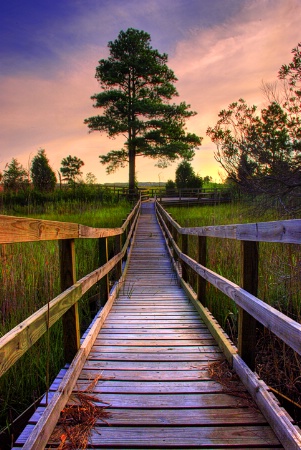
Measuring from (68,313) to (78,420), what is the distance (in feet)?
2.54

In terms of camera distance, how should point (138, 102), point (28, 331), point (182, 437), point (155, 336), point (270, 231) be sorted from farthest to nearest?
point (138, 102) → point (155, 336) → point (270, 231) → point (182, 437) → point (28, 331)

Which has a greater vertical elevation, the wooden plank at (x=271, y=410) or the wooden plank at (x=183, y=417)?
the wooden plank at (x=271, y=410)

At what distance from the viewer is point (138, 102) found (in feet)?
87.4

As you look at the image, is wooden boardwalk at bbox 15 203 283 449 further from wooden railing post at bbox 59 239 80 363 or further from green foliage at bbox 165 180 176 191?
green foliage at bbox 165 180 176 191

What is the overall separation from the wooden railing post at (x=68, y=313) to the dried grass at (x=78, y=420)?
0.37 m

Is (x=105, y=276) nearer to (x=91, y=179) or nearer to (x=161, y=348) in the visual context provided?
(x=161, y=348)

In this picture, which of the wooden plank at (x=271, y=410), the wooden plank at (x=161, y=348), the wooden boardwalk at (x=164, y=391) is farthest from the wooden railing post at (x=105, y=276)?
the wooden plank at (x=271, y=410)

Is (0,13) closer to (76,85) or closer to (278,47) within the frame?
(76,85)

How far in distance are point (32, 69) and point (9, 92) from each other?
4.50ft

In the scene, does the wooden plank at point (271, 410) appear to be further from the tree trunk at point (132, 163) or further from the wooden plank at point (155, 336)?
the tree trunk at point (132, 163)

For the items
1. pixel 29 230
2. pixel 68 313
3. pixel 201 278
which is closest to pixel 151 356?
pixel 68 313

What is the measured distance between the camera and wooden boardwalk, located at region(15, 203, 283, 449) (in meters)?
1.72

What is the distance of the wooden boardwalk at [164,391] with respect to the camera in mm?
1722

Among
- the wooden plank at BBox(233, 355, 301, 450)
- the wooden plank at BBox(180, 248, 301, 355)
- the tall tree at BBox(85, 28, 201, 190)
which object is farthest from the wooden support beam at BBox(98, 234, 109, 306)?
the tall tree at BBox(85, 28, 201, 190)
